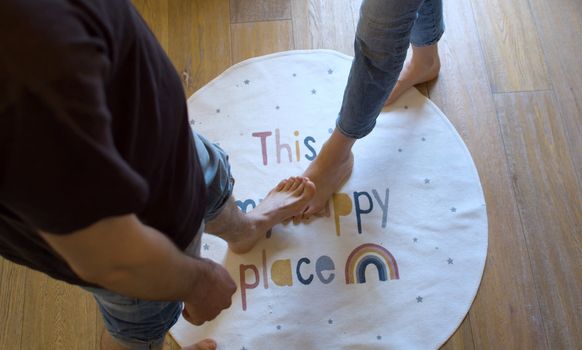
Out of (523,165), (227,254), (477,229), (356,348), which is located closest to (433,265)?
(477,229)

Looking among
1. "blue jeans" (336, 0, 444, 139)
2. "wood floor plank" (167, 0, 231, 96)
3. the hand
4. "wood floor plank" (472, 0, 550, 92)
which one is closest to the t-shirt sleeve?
the hand

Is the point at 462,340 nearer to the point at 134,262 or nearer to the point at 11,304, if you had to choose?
the point at 134,262

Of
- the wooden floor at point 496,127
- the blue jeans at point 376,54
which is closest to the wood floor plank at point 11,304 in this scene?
the wooden floor at point 496,127

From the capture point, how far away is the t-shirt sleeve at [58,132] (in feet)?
1.18

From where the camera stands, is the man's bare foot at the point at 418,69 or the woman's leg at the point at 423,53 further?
the man's bare foot at the point at 418,69

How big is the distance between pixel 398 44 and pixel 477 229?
21.8 inches

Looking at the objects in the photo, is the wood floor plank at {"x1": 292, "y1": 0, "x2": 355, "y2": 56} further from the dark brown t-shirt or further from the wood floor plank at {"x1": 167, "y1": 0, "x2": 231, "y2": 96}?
the dark brown t-shirt

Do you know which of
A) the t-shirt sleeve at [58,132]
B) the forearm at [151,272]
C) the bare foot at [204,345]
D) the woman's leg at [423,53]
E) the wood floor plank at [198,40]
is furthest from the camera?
the wood floor plank at [198,40]

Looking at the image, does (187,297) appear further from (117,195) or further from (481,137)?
(481,137)

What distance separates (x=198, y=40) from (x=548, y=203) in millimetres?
1083

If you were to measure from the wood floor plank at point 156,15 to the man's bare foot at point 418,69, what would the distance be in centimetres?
71

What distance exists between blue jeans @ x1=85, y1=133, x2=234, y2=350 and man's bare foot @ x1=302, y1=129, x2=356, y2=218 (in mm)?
326

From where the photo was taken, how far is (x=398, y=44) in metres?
0.91

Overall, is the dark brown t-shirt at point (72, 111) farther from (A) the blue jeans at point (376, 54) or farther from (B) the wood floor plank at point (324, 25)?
(B) the wood floor plank at point (324, 25)
